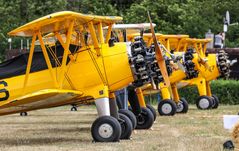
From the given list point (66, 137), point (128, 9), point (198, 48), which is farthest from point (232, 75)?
point (66, 137)

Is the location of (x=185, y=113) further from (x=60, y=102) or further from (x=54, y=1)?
(x=54, y=1)

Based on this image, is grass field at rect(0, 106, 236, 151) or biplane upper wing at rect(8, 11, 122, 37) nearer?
grass field at rect(0, 106, 236, 151)

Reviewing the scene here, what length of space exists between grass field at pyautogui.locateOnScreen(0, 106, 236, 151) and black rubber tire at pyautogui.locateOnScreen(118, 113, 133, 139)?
0.53 feet

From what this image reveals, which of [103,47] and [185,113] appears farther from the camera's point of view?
[185,113]

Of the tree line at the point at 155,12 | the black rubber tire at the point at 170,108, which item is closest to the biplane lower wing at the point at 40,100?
the black rubber tire at the point at 170,108

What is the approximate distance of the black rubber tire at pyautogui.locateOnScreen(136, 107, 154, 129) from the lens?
14680 mm

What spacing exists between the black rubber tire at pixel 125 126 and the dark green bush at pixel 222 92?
14233 mm

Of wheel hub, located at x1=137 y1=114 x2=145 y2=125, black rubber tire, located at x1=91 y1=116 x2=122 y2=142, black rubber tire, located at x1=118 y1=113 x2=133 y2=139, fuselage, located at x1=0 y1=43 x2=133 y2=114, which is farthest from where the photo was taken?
wheel hub, located at x1=137 y1=114 x2=145 y2=125

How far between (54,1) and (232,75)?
1483cm

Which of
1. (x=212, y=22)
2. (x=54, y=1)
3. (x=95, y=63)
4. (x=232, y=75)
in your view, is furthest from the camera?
(x=54, y=1)

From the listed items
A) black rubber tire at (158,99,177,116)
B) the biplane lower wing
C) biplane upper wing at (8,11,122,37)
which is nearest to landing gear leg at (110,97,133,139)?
the biplane lower wing

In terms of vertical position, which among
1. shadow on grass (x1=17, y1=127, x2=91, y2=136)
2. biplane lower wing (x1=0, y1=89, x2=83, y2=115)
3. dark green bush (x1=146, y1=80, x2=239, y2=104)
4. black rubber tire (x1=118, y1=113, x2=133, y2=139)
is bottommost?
dark green bush (x1=146, y1=80, x2=239, y2=104)

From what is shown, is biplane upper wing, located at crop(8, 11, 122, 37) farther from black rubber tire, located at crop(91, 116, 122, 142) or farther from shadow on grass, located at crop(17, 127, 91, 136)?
shadow on grass, located at crop(17, 127, 91, 136)

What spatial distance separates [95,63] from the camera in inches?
469
